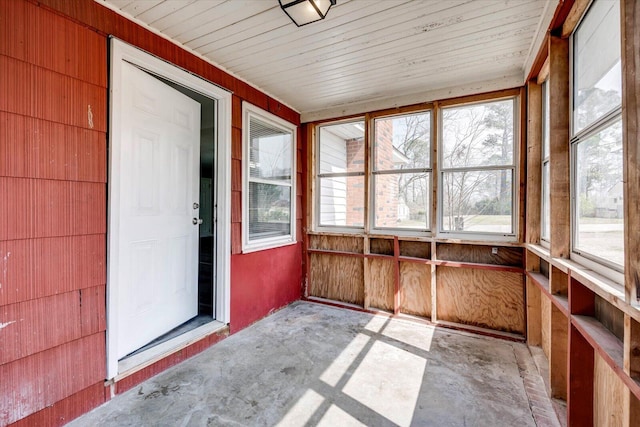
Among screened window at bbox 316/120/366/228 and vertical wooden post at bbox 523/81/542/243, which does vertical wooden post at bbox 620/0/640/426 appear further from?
screened window at bbox 316/120/366/228

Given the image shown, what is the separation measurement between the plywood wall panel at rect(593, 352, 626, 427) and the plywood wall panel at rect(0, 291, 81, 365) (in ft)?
9.29

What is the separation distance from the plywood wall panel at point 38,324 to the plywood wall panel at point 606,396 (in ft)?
9.29

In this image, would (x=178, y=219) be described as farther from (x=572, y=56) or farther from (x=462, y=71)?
(x=572, y=56)

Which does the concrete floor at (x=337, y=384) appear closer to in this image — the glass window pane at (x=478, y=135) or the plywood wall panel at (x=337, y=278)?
the plywood wall panel at (x=337, y=278)

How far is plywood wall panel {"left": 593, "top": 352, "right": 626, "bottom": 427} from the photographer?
4.37 feet

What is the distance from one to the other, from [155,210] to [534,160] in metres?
3.30

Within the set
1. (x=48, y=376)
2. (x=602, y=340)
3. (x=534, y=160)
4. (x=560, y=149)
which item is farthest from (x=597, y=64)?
(x=48, y=376)

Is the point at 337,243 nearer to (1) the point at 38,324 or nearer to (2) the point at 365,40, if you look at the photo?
(2) the point at 365,40

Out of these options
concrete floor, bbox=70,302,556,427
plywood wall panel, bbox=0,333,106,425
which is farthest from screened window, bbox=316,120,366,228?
plywood wall panel, bbox=0,333,106,425

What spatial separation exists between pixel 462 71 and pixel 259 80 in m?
2.01

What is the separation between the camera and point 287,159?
376 cm

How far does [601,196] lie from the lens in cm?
146

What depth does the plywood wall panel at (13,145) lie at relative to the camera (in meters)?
1.46

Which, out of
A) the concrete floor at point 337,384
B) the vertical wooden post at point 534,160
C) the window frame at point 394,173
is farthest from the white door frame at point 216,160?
the vertical wooden post at point 534,160
